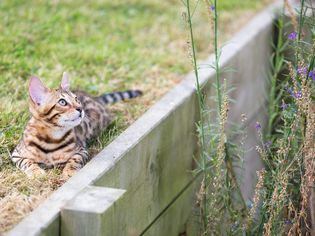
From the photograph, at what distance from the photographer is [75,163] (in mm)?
4781

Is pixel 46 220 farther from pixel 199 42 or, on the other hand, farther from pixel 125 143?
pixel 199 42

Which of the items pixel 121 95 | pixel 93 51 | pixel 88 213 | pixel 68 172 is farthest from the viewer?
pixel 93 51

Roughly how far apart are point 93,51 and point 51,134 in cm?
236

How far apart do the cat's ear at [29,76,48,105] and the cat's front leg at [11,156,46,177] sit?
1.19ft

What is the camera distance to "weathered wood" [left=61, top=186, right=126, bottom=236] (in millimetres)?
3893

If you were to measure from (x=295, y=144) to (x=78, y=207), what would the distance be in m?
1.77

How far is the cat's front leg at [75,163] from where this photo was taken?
4.67 meters

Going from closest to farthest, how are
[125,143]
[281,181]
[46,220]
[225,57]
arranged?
[46,220]
[281,181]
[125,143]
[225,57]

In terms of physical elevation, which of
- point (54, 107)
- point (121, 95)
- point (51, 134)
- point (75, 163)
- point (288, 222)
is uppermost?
point (54, 107)

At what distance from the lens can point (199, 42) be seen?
7.79 m

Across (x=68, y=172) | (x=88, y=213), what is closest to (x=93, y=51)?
(x=68, y=172)

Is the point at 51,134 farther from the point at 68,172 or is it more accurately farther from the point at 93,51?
the point at 93,51

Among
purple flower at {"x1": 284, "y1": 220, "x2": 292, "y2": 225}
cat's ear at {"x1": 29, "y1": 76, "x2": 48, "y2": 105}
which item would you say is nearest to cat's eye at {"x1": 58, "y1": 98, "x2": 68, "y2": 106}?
cat's ear at {"x1": 29, "y1": 76, "x2": 48, "y2": 105}

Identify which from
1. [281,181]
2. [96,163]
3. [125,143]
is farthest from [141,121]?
[281,181]
